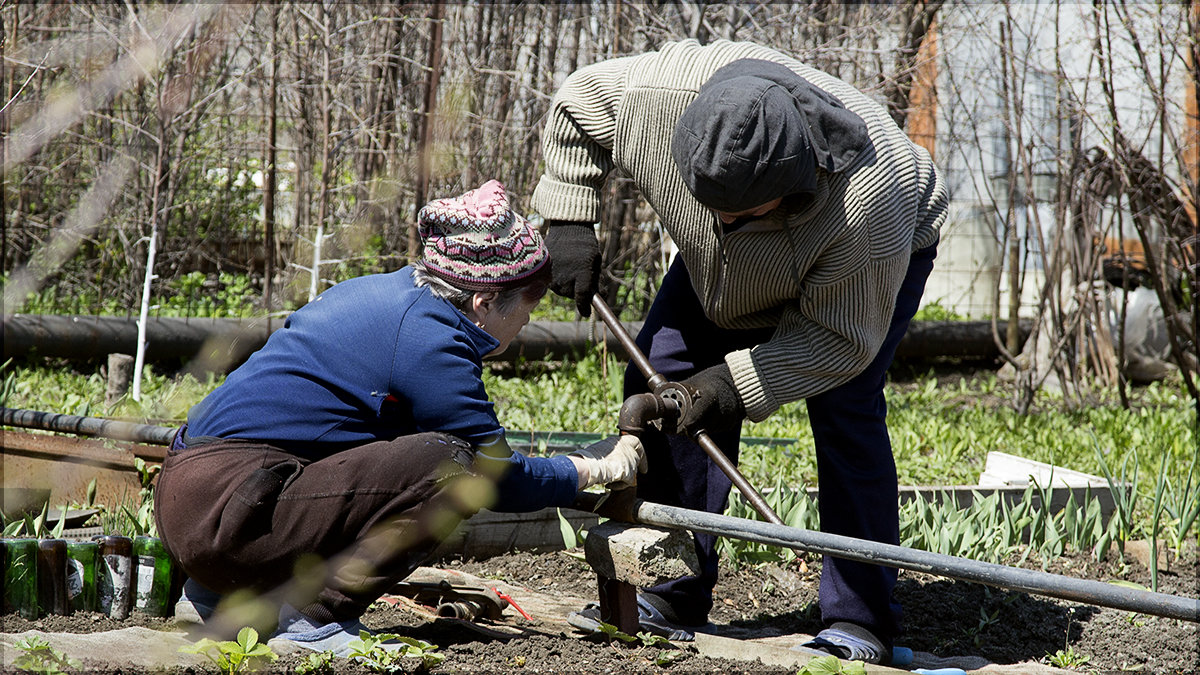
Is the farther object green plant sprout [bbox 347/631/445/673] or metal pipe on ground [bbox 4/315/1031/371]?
metal pipe on ground [bbox 4/315/1031/371]

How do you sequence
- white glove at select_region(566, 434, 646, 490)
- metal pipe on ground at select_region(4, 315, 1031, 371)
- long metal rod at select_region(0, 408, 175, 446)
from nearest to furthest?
white glove at select_region(566, 434, 646, 490) < long metal rod at select_region(0, 408, 175, 446) < metal pipe on ground at select_region(4, 315, 1031, 371)

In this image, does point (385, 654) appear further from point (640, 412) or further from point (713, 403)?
point (713, 403)

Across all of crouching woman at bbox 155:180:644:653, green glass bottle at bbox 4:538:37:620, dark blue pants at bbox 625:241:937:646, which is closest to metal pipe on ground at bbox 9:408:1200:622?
crouching woman at bbox 155:180:644:653

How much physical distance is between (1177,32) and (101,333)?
5.92 meters

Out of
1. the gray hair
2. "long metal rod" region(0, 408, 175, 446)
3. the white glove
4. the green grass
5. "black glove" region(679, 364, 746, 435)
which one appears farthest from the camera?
the green grass

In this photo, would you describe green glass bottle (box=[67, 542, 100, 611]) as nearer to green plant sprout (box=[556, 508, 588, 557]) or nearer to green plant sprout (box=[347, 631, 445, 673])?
green plant sprout (box=[347, 631, 445, 673])

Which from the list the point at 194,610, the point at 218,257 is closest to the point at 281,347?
the point at 194,610

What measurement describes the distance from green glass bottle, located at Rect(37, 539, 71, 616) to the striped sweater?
155cm

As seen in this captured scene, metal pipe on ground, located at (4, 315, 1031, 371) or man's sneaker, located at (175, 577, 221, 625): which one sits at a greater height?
man's sneaker, located at (175, 577, 221, 625)

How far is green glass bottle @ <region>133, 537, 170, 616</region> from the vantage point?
2.40 metres

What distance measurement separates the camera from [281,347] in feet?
7.20

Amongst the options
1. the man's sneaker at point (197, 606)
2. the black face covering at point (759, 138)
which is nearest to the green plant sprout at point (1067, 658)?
the black face covering at point (759, 138)

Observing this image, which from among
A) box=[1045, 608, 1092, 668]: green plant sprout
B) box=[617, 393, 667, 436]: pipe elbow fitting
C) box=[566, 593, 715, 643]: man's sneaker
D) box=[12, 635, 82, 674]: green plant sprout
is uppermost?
box=[617, 393, 667, 436]: pipe elbow fitting

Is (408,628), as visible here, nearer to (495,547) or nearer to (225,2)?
(495,547)
